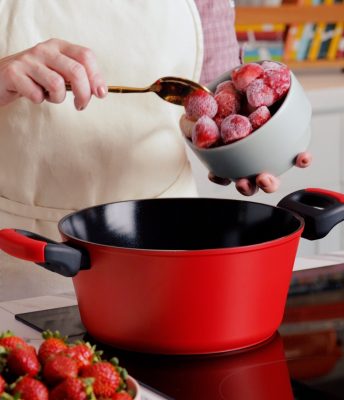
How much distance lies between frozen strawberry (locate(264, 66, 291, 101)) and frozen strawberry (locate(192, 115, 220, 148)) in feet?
0.25

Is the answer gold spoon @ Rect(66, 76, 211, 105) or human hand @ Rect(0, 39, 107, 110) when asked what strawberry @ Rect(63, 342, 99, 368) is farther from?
gold spoon @ Rect(66, 76, 211, 105)

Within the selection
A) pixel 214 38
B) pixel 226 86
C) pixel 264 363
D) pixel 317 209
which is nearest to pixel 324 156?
pixel 214 38

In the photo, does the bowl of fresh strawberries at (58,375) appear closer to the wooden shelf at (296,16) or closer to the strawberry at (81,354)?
the strawberry at (81,354)

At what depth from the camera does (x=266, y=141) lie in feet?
3.28

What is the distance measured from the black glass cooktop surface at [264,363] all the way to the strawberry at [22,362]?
14 centimetres

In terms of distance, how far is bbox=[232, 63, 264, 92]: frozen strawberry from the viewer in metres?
1.02

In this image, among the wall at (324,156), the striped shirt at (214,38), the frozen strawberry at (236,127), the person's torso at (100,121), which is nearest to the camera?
the frozen strawberry at (236,127)

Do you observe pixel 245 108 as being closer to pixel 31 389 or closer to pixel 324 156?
pixel 31 389

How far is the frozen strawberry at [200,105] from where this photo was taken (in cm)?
102

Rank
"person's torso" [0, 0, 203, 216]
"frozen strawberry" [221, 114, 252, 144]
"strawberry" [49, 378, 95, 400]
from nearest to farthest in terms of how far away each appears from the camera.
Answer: "strawberry" [49, 378, 95, 400], "frozen strawberry" [221, 114, 252, 144], "person's torso" [0, 0, 203, 216]

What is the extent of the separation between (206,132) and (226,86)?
0.08m

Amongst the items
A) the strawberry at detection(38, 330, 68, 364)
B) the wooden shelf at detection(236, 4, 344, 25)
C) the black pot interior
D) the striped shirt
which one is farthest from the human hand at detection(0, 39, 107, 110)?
the wooden shelf at detection(236, 4, 344, 25)

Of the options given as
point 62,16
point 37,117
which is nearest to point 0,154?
point 37,117

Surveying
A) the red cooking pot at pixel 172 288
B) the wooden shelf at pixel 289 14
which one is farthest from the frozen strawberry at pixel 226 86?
the wooden shelf at pixel 289 14
